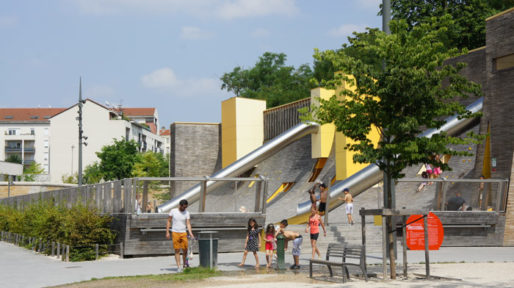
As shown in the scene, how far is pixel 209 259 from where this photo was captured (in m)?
14.8

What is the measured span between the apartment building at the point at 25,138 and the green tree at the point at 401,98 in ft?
389

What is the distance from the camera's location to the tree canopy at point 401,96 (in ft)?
44.4

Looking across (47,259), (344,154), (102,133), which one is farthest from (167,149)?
(47,259)

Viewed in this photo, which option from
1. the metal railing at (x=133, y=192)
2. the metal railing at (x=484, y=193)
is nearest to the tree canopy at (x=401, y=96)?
the metal railing at (x=133, y=192)

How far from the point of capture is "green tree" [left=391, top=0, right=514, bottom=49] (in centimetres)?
4588

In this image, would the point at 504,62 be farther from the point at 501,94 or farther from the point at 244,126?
the point at 244,126

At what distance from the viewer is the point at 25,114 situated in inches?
5192

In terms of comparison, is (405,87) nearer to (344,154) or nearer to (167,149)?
(344,154)

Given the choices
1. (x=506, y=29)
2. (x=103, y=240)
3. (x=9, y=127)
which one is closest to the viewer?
(x=103, y=240)

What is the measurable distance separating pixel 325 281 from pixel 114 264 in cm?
659

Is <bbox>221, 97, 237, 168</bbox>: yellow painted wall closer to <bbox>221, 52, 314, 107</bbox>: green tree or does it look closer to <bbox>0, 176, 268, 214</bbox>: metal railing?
<bbox>0, 176, 268, 214</bbox>: metal railing

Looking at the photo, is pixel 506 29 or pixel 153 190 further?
pixel 506 29

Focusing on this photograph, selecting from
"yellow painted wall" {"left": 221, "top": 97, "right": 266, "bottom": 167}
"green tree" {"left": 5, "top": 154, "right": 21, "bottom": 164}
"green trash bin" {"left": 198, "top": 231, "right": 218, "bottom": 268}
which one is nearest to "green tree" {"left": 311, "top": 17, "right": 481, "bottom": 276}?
"green trash bin" {"left": 198, "top": 231, "right": 218, "bottom": 268}

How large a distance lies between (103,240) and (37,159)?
A: 115m
